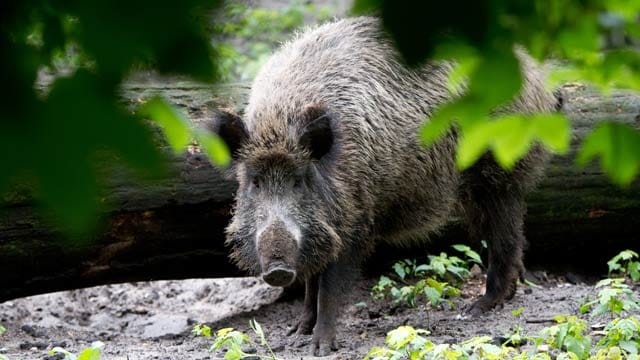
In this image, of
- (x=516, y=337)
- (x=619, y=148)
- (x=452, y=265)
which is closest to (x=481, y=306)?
(x=452, y=265)

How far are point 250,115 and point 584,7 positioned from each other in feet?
16.2

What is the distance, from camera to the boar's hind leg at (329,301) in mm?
6012

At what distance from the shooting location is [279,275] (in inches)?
215

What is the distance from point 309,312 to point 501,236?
1464mm

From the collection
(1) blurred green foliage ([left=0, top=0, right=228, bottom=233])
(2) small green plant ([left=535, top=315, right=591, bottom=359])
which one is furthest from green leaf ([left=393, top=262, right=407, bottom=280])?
(1) blurred green foliage ([left=0, top=0, right=228, bottom=233])

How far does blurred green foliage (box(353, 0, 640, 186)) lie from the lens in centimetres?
116

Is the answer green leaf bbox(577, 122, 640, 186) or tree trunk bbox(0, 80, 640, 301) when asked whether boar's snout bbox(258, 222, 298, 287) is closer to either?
tree trunk bbox(0, 80, 640, 301)

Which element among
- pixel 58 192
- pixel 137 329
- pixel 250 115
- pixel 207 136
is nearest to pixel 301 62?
pixel 250 115

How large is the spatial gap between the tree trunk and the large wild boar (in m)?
0.26

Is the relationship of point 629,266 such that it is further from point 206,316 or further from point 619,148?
point 619,148

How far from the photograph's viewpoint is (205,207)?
21.2 feet

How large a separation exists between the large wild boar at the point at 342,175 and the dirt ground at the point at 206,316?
0.91 ft

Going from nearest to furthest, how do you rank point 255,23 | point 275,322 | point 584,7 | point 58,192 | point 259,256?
point 58,192
point 584,7
point 259,256
point 275,322
point 255,23

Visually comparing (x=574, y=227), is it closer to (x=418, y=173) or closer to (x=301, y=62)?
(x=418, y=173)
